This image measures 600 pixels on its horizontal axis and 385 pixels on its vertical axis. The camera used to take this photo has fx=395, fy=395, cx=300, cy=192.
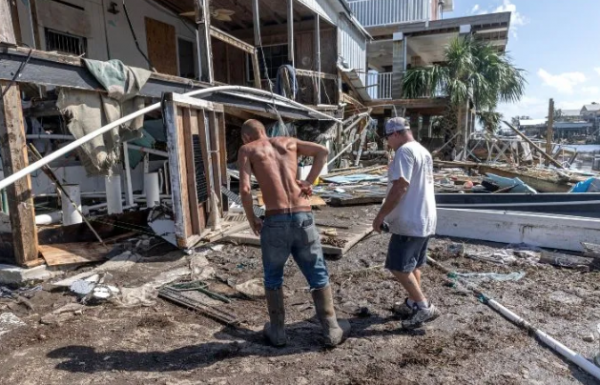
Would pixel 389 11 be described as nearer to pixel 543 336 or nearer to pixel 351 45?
pixel 351 45

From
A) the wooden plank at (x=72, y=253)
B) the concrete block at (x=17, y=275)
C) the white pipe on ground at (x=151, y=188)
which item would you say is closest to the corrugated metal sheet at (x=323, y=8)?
the white pipe on ground at (x=151, y=188)

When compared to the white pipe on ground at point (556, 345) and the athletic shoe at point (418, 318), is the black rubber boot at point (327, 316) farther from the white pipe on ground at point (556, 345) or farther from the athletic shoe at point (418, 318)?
the white pipe on ground at point (556, 345)

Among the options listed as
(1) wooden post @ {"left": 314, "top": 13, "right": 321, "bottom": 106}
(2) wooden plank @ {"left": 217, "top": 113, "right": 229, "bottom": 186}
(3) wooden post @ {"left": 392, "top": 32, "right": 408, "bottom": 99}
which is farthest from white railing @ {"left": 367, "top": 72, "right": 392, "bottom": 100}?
(2) wooden plank @ {"left": 217, "top": 113, "right": 229, "bottom": 186}

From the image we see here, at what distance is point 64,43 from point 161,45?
283 centimetres

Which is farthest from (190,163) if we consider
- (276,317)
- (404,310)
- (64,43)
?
(64,43)

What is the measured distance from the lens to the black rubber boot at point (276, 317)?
121 inches

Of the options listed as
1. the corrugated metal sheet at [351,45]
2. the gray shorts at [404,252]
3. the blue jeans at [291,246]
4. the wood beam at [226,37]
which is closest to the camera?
the blue jeans at [291,246]

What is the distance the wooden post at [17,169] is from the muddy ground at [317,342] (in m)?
0.60

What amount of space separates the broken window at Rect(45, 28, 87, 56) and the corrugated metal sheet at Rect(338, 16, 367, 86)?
27.7 ft

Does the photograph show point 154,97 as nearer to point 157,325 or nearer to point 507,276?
point 157,325

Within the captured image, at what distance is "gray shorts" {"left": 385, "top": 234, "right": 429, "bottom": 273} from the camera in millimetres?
3230

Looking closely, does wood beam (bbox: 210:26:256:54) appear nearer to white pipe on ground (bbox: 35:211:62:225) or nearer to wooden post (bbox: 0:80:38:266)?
wooden post (bbox: 0:80:38:266)

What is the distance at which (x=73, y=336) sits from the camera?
131 inches

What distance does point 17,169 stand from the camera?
4293 millimetres
